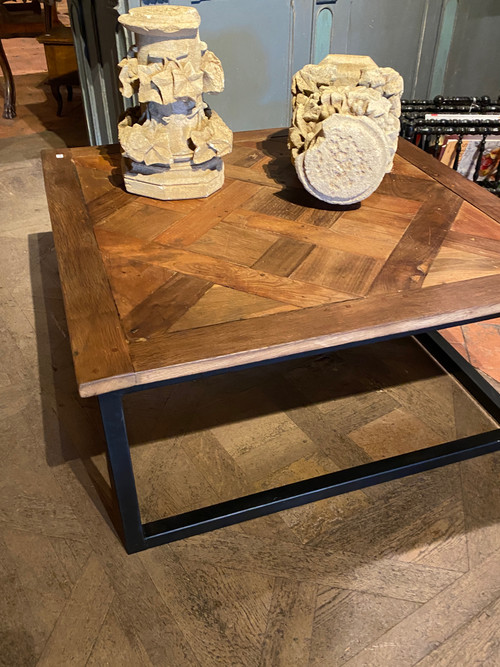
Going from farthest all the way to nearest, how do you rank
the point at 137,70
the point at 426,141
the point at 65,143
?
the point at 65,143
the point at 426,141
the point at 137,70

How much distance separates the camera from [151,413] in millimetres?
1642

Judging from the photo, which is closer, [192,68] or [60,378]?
[192,68]

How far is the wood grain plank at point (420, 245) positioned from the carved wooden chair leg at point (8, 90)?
323 centimetres

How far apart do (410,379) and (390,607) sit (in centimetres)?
74

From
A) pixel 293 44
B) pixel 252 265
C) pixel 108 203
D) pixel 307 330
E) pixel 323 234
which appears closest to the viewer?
pixel 307 330

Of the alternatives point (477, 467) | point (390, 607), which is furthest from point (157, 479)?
point (477, 467)

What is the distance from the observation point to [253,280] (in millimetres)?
1229

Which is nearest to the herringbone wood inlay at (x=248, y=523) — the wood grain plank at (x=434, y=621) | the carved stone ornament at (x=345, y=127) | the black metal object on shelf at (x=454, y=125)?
the wood grain plank at (x=434, y=621)

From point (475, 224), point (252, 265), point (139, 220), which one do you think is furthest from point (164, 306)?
point (475, 224)

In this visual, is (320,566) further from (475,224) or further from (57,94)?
(57,94)

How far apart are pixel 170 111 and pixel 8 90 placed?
113 inches

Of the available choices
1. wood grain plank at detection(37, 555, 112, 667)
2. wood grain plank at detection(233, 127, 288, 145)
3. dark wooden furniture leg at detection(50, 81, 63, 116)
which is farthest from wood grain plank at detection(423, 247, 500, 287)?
dark wooden furniture leg at detection(50, 81, 63, 116)

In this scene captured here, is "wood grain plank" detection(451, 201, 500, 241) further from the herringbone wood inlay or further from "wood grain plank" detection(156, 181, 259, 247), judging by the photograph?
"wood grain plank" detection(156, 181, 259, 247)

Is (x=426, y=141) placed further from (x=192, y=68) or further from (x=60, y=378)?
(x=60, y=378)
